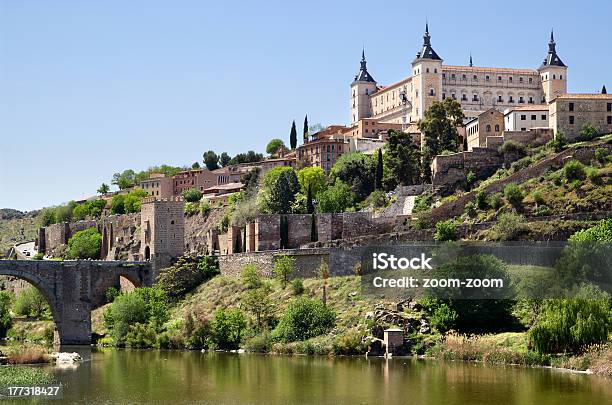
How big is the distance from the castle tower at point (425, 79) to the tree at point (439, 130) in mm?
16948

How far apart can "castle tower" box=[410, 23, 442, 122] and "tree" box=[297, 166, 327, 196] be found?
12899 millimetres

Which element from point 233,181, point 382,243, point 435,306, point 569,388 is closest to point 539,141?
point 382,243

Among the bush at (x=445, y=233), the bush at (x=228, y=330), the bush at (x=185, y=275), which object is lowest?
the bush at (x=228, y=330)

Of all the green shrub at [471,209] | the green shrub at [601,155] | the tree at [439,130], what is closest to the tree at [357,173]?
the tree at [439,130]

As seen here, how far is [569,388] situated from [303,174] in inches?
2066

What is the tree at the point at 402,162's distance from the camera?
81.6 m

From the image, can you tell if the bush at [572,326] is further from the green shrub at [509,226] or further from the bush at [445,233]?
the bush at [445,233]

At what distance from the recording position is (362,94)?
11619 cm

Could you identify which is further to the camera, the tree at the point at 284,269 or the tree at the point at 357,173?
the tree at the point at 357,173

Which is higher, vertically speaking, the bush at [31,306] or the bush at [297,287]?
the bush at [297,287]

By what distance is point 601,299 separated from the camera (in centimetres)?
4966

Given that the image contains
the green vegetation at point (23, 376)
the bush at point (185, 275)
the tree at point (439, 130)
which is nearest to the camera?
the green vegetation at point (23, 376)

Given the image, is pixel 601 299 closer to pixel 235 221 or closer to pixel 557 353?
pixel 557 353

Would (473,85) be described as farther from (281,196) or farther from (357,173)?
(281,196)
